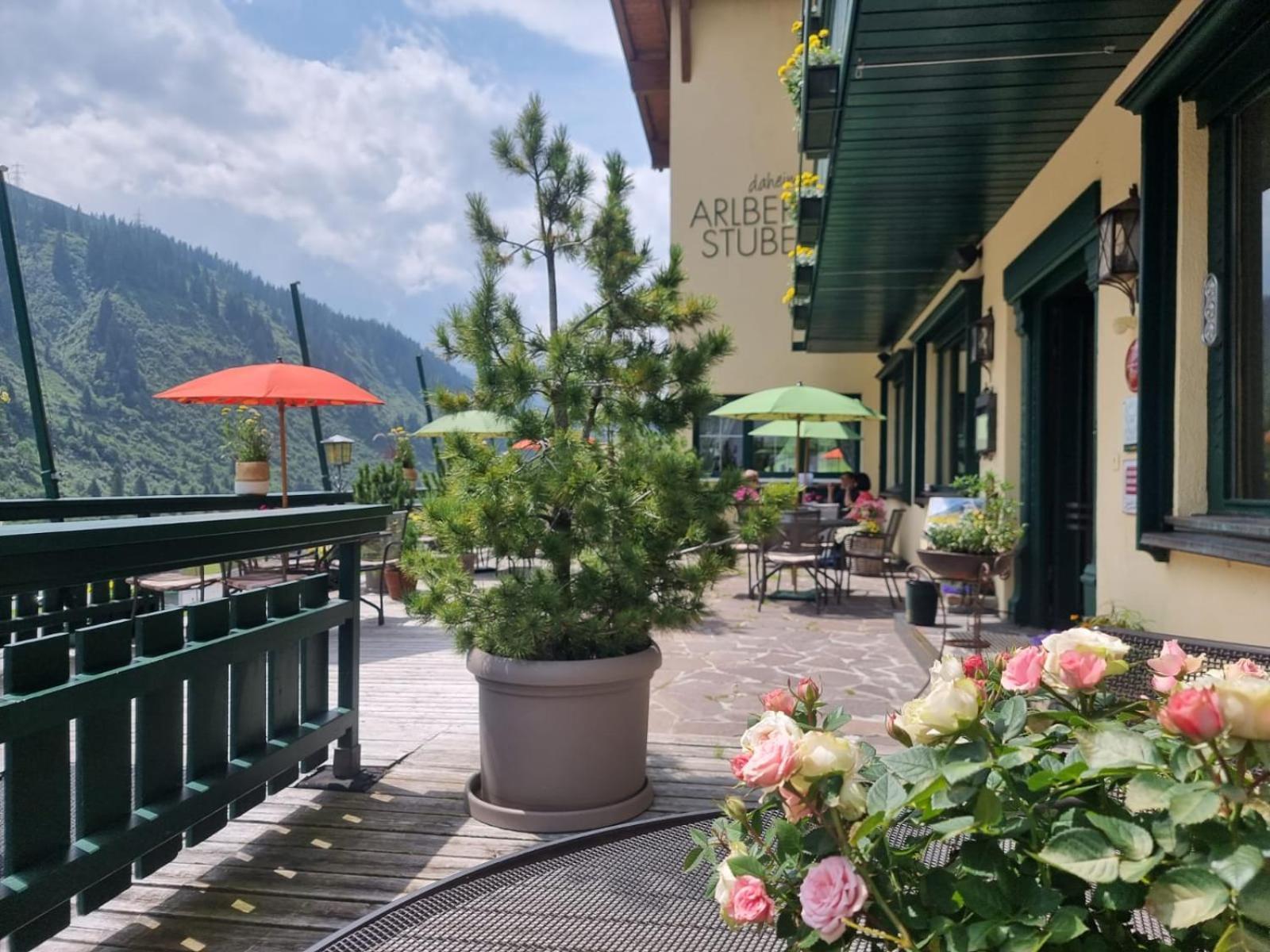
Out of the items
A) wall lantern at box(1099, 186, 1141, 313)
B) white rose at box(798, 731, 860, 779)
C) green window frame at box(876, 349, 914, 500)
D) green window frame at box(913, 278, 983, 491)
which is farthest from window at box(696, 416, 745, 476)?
white rose at box(798, 731, 860, 779)

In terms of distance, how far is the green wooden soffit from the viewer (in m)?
3.47

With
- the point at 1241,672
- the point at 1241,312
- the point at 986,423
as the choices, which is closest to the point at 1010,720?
the point at 1241,672

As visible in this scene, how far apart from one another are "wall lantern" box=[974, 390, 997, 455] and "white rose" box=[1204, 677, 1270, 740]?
20.2 ft

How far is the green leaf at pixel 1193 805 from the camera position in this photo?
0.62 meters

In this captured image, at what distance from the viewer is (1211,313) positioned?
3.19 meters

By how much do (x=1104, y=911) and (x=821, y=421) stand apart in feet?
32.8

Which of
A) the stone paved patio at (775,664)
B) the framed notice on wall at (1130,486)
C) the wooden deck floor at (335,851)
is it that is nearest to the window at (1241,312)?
the framed notice on wall at (1130,486)

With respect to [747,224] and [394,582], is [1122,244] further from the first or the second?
[747,224]

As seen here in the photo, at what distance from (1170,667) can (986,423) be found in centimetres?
612

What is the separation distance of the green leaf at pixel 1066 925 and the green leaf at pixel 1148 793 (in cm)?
9

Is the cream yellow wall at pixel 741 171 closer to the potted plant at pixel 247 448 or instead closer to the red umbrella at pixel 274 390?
the potted plant at pixel 247 448

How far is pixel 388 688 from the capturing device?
486cm

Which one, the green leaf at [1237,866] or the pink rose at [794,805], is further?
the pink rose at [794,805]

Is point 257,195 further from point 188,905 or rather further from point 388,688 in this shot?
point 188,905
